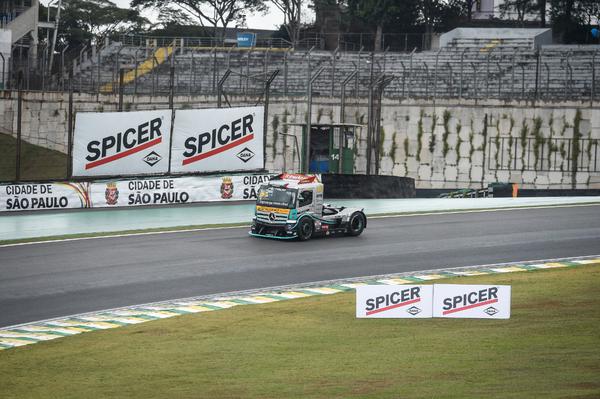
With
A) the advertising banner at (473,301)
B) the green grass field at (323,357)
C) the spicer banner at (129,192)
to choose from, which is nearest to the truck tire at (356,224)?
the spicer banner at (129,192)

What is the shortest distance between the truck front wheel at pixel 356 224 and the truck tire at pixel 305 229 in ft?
3.92

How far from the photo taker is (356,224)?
28172 millimetres

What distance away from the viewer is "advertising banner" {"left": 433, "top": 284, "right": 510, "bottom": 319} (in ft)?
54.2

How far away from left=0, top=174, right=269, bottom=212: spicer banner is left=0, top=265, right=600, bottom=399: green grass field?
13457 millimetres

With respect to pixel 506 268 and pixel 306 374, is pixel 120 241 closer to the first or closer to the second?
pixel 506 268

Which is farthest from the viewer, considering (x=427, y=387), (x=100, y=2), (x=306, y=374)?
(x=100, y=2)

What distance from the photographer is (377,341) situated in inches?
644

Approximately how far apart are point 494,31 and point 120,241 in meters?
42.7

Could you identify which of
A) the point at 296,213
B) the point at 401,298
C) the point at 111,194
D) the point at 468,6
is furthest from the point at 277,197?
the point at 468,6

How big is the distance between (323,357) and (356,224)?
13073 mm

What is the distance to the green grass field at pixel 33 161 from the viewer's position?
4550 cm

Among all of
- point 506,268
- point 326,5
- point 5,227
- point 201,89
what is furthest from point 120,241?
point 326,5

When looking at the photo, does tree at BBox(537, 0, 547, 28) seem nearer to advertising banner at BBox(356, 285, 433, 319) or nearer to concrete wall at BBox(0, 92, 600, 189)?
concrete wall at BBox(0, 92, 600, 189)

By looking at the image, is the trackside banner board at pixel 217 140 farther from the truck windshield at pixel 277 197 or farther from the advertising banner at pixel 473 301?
the advertising banner at pixel 473 301
